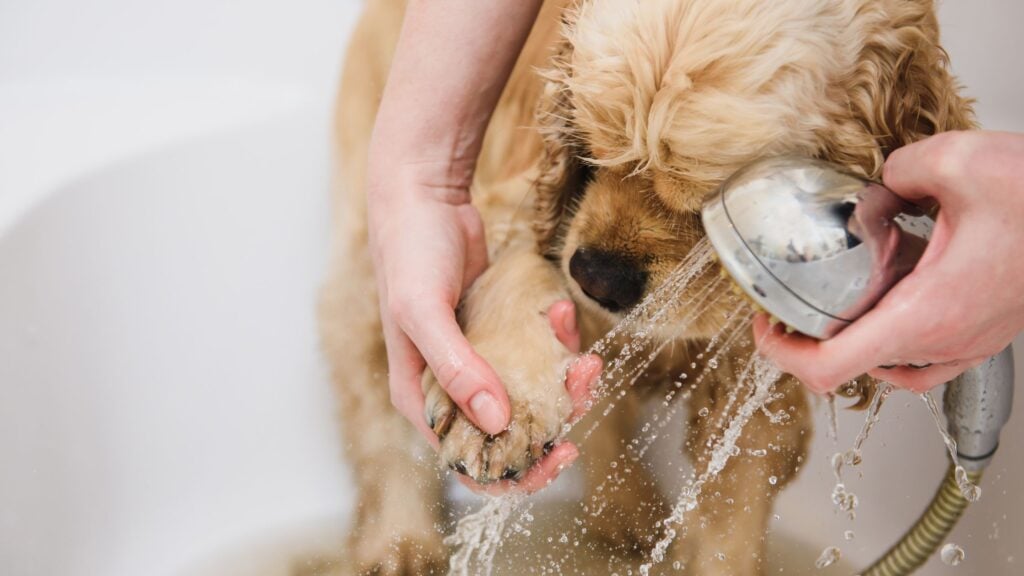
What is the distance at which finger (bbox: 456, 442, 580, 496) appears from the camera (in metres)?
0.94

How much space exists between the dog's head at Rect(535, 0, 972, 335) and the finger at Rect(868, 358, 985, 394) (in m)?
0.20

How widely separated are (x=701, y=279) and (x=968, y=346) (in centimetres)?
32

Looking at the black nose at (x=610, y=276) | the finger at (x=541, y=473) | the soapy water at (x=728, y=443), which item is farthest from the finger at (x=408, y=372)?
the soapy water at (x=728, y=443)

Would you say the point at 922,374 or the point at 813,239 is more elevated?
the point at 813,239

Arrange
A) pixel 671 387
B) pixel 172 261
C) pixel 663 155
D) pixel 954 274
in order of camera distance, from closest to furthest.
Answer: pixel 954 274 < pixel 663 155 < pixel 671 387 < pixel 172 261

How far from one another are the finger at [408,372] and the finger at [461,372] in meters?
0.11

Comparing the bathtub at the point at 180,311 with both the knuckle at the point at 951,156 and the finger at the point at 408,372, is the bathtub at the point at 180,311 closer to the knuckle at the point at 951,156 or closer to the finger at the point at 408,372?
the finger at the point at 408,372

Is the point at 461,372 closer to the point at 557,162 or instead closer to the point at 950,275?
the point at 557,162

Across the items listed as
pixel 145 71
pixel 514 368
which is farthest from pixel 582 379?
pixel 145 71

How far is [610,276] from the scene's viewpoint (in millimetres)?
959

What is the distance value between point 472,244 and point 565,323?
17 cm

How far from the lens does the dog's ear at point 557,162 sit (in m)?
1.00

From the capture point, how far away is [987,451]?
3.39 feet

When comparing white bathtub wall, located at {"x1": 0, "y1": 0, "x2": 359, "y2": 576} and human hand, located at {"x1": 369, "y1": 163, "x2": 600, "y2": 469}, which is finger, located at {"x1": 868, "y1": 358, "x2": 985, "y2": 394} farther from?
white bathtub wall, located at {"x1": 0, "y1": 0, "x2": 359, "y2": 576}
